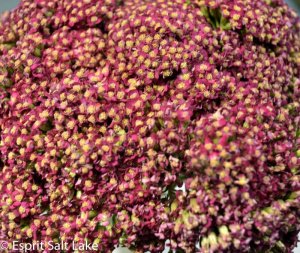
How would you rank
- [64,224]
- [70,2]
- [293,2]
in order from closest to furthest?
[64,224] < [70,2] < [293,2]

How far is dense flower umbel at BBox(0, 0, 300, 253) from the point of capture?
0.83m

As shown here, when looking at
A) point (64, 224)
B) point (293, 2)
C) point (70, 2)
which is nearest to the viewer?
point (64, 224)

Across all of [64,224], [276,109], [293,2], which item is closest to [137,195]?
[64,224]

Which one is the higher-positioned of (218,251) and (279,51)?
(279,51)

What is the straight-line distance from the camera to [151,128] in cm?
90

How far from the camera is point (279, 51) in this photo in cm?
111

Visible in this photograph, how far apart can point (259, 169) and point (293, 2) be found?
5.15 ft

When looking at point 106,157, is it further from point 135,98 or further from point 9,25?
point 9,25

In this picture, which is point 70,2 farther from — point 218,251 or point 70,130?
point 218,251

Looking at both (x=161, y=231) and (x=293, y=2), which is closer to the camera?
(x=161, y=231)

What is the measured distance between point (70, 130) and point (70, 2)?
0.42 meters

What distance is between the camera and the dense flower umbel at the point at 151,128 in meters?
0.83

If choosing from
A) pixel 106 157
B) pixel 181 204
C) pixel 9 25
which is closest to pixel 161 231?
pixel 181 204

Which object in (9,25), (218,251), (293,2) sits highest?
(9,25)
